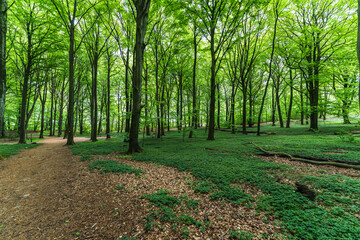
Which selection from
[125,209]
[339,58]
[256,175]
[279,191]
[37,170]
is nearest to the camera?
[125,209]

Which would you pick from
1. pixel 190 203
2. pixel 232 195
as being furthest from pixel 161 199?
pixel 232 195

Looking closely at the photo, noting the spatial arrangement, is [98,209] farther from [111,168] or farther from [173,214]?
[111,168]

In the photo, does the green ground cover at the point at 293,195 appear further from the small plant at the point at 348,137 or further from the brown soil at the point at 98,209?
the small plant at the point at 348,137

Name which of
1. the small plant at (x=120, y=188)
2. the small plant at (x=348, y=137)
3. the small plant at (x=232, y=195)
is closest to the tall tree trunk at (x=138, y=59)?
the small plant at (x=120, y=188)

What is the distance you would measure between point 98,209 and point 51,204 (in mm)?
1272

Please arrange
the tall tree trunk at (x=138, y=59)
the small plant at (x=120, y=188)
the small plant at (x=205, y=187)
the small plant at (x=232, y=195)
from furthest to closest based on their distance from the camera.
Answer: the tall tree trunk at (x=138, y=59) → the small plant at (x=120, y=188) → the small plant at (x=205, y=187) → the small plant at (x=232, y=195)

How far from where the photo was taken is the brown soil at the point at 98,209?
7.57ft

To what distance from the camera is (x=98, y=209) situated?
2.92 meters

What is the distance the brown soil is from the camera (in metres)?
2.31

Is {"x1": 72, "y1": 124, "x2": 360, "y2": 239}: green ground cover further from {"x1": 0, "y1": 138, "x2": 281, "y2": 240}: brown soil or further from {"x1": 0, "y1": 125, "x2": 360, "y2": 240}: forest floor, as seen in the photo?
{"x1": 0, "y1": 138, "x2": 281, "y2": 240}: brown soil

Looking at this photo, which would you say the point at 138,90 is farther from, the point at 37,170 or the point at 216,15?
the point at 216,15

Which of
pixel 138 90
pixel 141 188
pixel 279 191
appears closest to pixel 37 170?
pixel 141 188

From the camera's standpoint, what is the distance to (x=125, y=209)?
2857 mm

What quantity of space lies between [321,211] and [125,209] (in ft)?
12.5
